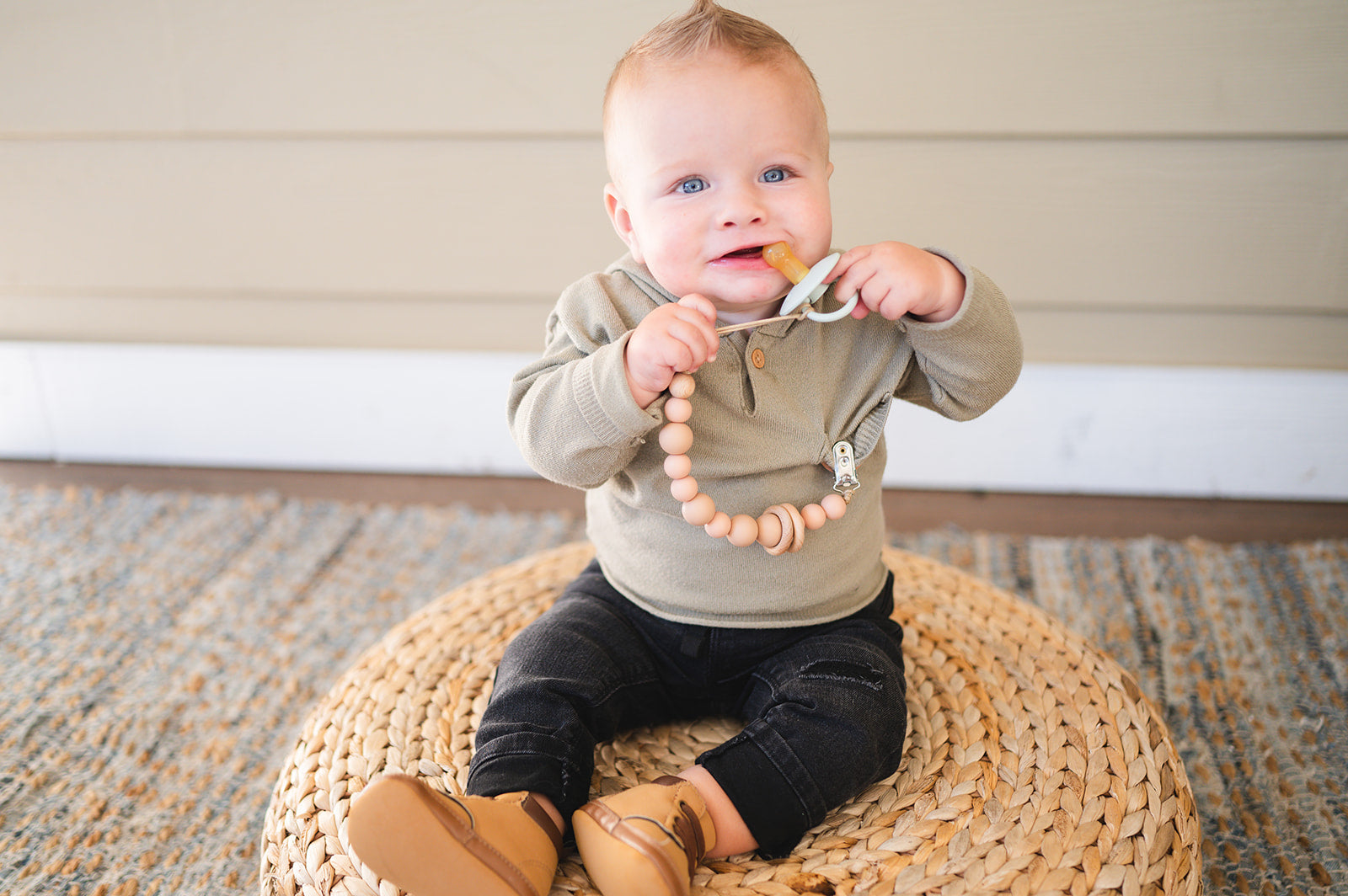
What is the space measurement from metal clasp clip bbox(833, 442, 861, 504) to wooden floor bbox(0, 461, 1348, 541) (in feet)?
2.40

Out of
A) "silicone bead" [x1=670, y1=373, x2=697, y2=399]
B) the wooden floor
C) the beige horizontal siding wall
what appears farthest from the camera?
the wooden floor

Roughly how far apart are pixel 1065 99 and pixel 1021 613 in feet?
2.26

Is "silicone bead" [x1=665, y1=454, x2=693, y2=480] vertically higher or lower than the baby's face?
lower

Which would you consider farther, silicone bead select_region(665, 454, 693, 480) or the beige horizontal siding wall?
the beige horizontal siding wall

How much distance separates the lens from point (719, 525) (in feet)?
2.58

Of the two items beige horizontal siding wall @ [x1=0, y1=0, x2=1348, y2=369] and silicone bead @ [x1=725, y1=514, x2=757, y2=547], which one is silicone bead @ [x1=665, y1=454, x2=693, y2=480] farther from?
beige horizontal siding wall @ [x1=0, y1=0, x2=1348, y2=369]

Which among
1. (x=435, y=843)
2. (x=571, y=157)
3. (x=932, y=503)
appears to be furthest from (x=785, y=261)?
(x=932, y=503)

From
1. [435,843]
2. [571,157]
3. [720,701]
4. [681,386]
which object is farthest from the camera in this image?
→ [571,157]

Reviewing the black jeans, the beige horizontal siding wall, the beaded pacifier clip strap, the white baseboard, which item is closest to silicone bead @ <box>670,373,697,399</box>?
the beaded pacifier clip strap

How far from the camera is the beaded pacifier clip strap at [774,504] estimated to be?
742 mm

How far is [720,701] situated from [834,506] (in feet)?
0.64

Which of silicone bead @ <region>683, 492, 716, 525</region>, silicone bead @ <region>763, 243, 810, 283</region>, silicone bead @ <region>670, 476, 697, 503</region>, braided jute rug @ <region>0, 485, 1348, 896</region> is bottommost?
braided jute rug @ <region>0, 485, 1348, 896</region>

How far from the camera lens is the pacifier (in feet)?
2.42

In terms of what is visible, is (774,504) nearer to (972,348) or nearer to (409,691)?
(972,348)
